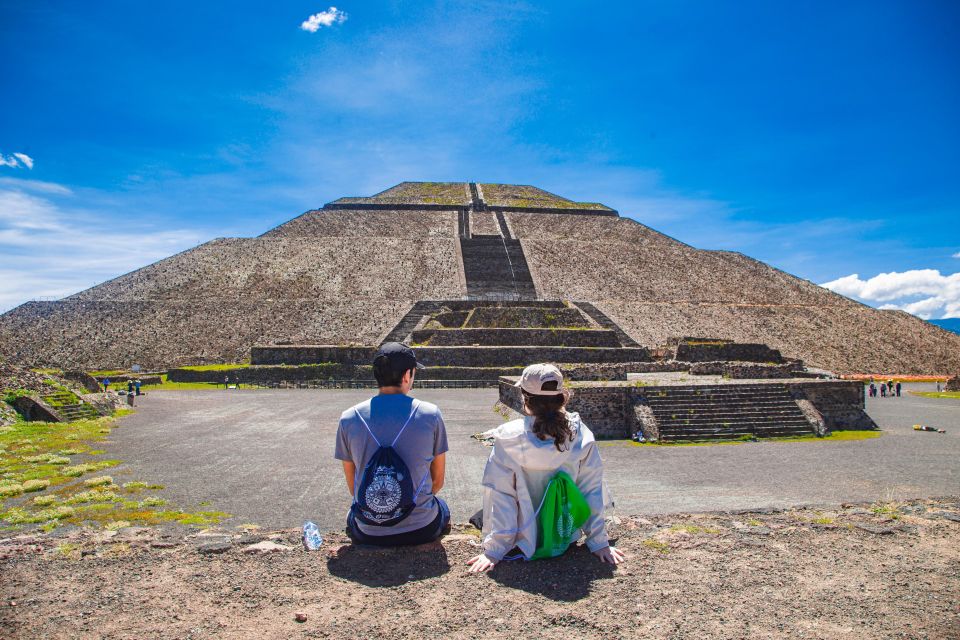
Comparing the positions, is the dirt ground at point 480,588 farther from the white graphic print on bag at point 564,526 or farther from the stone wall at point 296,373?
the stone wall at point 296,373

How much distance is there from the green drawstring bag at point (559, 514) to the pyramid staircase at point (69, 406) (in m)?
13.9

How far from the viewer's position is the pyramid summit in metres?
31.1

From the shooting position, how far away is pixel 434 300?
3597 cm

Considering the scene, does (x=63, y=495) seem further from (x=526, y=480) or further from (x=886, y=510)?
(x=886, y=510)

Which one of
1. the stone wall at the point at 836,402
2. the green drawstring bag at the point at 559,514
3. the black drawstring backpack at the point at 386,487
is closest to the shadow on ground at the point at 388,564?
the black drawstring backpack at the point at 386,487

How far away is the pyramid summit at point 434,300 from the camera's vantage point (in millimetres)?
31062

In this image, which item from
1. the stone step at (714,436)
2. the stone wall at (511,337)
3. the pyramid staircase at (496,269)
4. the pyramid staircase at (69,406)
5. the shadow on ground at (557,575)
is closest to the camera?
the shadow on ground at (557,575)

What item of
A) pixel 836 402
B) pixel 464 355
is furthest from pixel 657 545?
pixel 464 355

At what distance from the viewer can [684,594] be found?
11.6 ft

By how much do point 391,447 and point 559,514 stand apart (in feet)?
3.88

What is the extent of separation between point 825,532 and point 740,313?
3529cm

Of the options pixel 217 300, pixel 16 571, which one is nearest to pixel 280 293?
pixel 217 300

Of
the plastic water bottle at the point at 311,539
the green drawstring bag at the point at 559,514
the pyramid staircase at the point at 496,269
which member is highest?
the pyramid staircase at the point at 496,269

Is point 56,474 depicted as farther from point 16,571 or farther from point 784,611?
point 784,611
